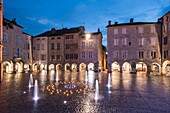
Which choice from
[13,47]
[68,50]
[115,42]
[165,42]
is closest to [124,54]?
[115,42]

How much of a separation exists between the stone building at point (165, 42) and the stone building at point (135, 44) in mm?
1393

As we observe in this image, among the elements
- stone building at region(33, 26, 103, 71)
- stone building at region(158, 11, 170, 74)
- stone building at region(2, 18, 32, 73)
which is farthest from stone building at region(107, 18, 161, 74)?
stone building at region(2, 18, 32, 73)

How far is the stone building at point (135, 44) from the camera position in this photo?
36.1m

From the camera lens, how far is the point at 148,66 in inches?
1432

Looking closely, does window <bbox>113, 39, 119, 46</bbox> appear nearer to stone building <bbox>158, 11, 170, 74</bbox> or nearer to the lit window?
the lit window

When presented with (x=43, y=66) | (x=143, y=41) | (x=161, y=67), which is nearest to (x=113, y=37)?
(x=143, y=41)

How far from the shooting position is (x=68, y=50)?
1781 inches

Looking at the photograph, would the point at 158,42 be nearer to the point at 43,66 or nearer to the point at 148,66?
the point at 148,66

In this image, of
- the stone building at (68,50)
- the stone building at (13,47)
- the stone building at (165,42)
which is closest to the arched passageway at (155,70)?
the stone building at (165,42)

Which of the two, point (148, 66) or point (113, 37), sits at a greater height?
point (113, 37)

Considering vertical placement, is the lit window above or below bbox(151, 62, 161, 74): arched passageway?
above

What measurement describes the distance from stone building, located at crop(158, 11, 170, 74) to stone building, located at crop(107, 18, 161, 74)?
1393 mm

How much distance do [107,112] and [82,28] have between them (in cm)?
4142

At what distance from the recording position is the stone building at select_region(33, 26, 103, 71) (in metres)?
42.5
